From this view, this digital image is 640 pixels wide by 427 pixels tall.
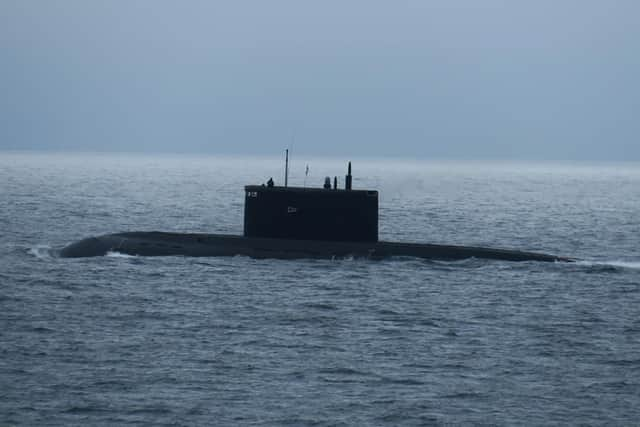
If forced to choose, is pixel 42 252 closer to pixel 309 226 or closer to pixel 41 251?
pixel 41 251

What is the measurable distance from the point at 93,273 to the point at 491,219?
183 feet

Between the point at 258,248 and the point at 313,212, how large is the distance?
102 inches

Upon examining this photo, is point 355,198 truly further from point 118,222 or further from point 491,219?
point 491,219

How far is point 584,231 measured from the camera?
246ft

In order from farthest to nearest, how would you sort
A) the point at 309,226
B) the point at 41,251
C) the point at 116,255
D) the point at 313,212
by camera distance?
1. the point at 41,251
2. the point at 116,255
3. the point at 309,226
4. the point at 313,212

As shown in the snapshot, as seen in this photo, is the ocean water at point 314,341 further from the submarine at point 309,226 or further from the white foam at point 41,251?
the submarine at point 309,226

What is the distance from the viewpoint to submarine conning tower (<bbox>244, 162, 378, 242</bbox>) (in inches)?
1650

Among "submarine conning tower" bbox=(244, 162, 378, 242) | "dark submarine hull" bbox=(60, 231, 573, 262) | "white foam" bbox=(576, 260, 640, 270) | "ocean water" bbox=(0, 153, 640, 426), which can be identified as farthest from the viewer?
"white foam" bbox=(576, 260, 640, 270)

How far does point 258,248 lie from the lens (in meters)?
42.7

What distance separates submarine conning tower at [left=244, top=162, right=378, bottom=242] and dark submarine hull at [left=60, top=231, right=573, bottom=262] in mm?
347

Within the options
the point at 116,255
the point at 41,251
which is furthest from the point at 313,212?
the point at 41,251

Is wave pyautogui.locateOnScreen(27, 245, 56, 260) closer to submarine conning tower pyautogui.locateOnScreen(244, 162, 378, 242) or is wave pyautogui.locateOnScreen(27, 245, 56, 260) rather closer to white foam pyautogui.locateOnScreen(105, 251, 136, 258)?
white foam pyautogui.locateOnScreen(105, 251, 136, 258)

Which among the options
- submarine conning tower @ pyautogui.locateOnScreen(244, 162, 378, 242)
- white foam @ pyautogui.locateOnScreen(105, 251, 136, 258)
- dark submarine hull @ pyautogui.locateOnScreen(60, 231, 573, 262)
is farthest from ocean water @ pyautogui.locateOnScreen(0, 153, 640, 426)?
submarine conning tower @ pyautogui.locateOnScreen(244, 162, 378, 242)

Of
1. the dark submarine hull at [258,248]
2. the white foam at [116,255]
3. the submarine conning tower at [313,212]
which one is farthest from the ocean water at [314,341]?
the submarine conning tower at [313,212]
